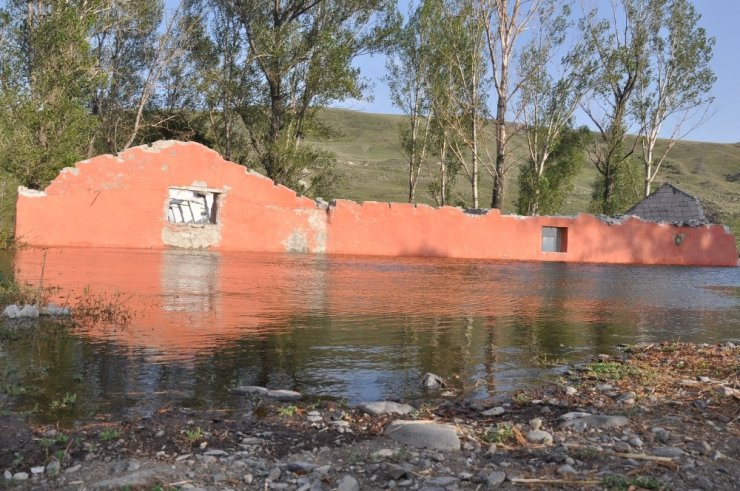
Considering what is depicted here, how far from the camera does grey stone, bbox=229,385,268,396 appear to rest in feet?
16.3

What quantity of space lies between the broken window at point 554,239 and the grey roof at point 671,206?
835cm

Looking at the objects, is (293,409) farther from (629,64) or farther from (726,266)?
(629,64)

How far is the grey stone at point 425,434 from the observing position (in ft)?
12.2

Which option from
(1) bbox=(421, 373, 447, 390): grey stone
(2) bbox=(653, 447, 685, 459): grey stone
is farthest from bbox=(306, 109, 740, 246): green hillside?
(2) bbox=(653, 447, 685, 459): grey stone

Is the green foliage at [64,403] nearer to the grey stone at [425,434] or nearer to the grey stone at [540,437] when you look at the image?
the grey stone at [425,434]

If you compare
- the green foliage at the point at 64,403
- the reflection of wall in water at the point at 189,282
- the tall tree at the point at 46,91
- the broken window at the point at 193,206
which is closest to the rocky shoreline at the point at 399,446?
the green foliage at the point at 64,403

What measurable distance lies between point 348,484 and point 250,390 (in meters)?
2.03

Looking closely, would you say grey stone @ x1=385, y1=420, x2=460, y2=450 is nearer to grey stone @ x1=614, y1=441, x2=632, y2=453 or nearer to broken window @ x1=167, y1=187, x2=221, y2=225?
grey stone @ x1=614, y1=441, x2=632, y2=453

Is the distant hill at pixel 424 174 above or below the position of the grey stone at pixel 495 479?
above

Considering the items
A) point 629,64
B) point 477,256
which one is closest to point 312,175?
point 477,256

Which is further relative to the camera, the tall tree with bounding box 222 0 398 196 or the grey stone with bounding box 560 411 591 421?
the tall tree with bounding box 222 0 398 196

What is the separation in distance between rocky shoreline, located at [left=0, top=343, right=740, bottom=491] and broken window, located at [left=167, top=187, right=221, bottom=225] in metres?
16.9

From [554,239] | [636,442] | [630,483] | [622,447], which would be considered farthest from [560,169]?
[630,483]

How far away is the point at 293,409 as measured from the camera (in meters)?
4.50
